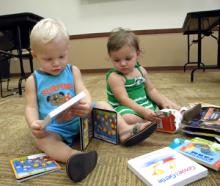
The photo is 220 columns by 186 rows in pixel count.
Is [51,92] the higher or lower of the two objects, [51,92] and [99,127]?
the higher

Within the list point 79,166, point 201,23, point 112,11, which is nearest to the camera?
point 79,166

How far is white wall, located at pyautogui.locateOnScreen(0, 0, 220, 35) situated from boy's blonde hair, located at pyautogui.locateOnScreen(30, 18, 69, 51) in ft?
8.93

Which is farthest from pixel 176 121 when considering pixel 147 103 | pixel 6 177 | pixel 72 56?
pixel 72 56

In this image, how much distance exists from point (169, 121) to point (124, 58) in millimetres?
309

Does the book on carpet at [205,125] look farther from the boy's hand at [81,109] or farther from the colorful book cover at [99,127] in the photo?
the boy's hand at [81,109]

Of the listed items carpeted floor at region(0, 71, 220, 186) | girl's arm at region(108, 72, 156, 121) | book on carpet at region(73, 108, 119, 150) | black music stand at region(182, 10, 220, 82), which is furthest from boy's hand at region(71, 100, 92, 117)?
black music stand at region(182, 10, 220, 82)

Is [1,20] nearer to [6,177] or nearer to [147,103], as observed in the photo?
[147,103]

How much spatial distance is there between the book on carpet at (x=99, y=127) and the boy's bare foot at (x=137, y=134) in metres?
0.03

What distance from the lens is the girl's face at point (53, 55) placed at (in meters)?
0.76

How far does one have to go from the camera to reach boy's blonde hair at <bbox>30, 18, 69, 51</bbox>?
0.76 meters

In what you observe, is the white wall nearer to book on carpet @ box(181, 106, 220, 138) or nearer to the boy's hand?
book on carpet @ box(181, 106, 220, 138)

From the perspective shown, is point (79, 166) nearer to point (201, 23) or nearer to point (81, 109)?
point (81, 109)

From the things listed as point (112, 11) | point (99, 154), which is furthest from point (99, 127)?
point (112, 11)

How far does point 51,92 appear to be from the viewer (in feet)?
2.80
